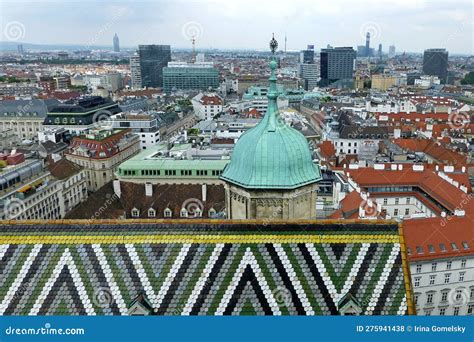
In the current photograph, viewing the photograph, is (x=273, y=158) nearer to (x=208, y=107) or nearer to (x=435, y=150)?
(x=435, y=150)

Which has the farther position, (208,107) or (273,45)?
(208,107)

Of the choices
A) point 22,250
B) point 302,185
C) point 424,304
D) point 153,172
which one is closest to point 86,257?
point 22,250

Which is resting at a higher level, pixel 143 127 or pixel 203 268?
pixel 203 268

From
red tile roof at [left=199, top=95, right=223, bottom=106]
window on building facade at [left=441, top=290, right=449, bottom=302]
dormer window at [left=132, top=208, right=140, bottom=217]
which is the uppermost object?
red tile roof at [left=199, top=95, right=223, bottom=106]

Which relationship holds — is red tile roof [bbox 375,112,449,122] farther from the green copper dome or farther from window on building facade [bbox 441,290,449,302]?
the green copper dome

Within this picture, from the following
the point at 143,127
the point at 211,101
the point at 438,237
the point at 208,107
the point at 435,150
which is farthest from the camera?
the point at 211,101

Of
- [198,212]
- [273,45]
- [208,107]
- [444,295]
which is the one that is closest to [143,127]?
[208,107]

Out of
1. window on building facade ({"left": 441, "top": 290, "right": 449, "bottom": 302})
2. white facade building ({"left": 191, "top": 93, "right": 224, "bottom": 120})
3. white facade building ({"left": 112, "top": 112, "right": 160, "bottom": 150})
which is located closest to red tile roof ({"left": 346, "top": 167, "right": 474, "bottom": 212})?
window on building facade ({"left": 441, "top": 290, "right": 449, "bottom": 302})
